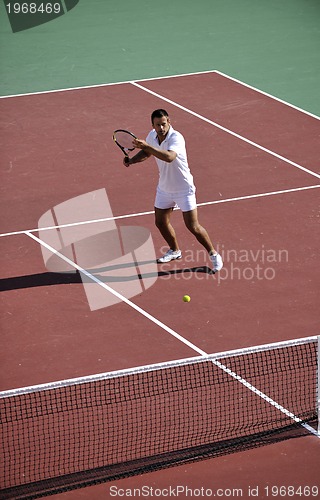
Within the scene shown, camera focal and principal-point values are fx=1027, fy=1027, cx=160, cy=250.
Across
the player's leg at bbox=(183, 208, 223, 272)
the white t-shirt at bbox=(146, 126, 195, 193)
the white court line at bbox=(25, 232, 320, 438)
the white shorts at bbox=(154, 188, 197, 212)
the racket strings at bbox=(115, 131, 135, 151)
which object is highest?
the racket strings at bbox=(115, 131, 135, 151)

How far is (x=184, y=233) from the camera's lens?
14.2 meters

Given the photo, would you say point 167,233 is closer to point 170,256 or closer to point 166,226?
point 166,226

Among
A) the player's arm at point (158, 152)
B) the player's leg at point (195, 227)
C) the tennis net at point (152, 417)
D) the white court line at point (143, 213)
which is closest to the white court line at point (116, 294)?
the white court line at point (143, 213)

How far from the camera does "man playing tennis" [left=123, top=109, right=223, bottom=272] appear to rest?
12453mm

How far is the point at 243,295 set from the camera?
12508 mm

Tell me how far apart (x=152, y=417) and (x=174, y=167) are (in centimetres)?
387

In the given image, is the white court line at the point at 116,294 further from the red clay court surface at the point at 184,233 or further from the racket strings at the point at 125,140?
the racket strings at the point at 125,140

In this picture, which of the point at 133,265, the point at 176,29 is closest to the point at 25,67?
the point at 176,29

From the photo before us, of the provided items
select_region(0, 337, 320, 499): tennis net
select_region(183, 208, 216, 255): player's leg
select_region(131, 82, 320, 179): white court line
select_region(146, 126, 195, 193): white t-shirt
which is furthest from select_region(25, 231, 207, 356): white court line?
select_region(131, 82, 320, 179): white court line

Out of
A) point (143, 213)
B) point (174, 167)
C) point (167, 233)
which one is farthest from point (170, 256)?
point (143, 213)

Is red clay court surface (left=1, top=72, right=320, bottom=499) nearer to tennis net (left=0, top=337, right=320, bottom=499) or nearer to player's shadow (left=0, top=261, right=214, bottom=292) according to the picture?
player's shadow (left=0, top=261, right=214, bottom=292)

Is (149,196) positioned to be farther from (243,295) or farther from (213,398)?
(213,398)

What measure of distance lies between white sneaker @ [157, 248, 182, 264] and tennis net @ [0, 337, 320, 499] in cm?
276

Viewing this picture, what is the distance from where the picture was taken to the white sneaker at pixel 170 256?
13375mm
